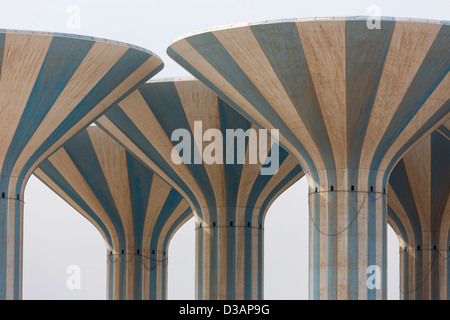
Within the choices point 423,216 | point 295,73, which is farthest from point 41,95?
point 423,216

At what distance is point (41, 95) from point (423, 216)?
17.6 metres

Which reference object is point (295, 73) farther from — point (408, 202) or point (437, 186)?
point (408, 202)

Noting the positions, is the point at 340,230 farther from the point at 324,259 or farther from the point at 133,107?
the point at 133,107

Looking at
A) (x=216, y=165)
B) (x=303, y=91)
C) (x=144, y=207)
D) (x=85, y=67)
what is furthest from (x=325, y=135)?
(x=144, y=207)

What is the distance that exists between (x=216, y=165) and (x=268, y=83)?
9.40 meters

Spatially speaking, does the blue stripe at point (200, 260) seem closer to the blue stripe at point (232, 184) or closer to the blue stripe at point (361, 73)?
the blue stripe at point (232, 184)

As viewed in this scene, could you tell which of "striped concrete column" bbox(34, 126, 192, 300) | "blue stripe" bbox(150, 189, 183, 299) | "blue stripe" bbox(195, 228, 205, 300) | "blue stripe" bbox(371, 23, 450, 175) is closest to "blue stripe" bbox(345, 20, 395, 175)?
"blue stripe" bbox(371, 23, 450, 175)

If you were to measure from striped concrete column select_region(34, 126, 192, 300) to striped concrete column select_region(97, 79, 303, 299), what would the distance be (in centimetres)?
468

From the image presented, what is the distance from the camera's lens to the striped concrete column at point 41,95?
33.4 m

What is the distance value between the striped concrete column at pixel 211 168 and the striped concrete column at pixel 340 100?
5.51m

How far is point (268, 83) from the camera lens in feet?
109

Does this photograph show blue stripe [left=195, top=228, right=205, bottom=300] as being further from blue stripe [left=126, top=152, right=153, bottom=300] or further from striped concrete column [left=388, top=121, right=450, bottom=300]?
striped concrete column [left=388, top=121, right=450, bottom=300]

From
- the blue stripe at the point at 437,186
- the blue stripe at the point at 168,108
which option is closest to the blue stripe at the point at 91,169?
the blue stripe at the point at 168,108

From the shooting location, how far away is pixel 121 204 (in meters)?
48.2
